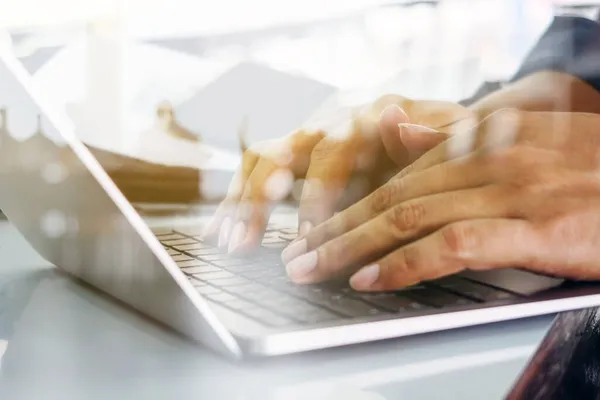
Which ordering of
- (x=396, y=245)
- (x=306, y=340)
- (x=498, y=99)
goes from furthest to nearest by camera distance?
1. (x=498, y=99)
2. (x=396, y=245)
3. (x=306, y=340)

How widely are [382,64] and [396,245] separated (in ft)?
0.58

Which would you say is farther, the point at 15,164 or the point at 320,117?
the point at 320,117

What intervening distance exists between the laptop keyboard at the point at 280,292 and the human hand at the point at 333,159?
0.04 m

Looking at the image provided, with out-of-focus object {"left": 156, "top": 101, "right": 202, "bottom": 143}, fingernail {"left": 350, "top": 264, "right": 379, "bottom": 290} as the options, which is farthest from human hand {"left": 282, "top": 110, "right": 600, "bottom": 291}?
out-of-focus object {"left": 156, "top": 101, "right": 202, "bottom": 143}

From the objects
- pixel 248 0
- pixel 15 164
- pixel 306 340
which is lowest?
pixel 306 340

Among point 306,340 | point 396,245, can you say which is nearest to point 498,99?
point 396,245

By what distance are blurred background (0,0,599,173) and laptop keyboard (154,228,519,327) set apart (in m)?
0.07

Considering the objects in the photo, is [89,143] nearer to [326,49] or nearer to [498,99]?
[326,49]

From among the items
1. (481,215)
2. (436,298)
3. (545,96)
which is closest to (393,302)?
(436,298)

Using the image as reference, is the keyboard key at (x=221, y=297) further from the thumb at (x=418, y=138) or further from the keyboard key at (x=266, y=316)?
the thumb at (x=418, y=138)

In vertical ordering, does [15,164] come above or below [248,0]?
below

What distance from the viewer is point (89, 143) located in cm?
37

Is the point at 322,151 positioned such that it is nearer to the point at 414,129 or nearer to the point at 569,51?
the point at 414,129

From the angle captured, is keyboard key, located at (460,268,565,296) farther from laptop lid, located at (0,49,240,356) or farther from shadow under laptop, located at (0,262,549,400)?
laptop lid, located at (0,49,240,356)
